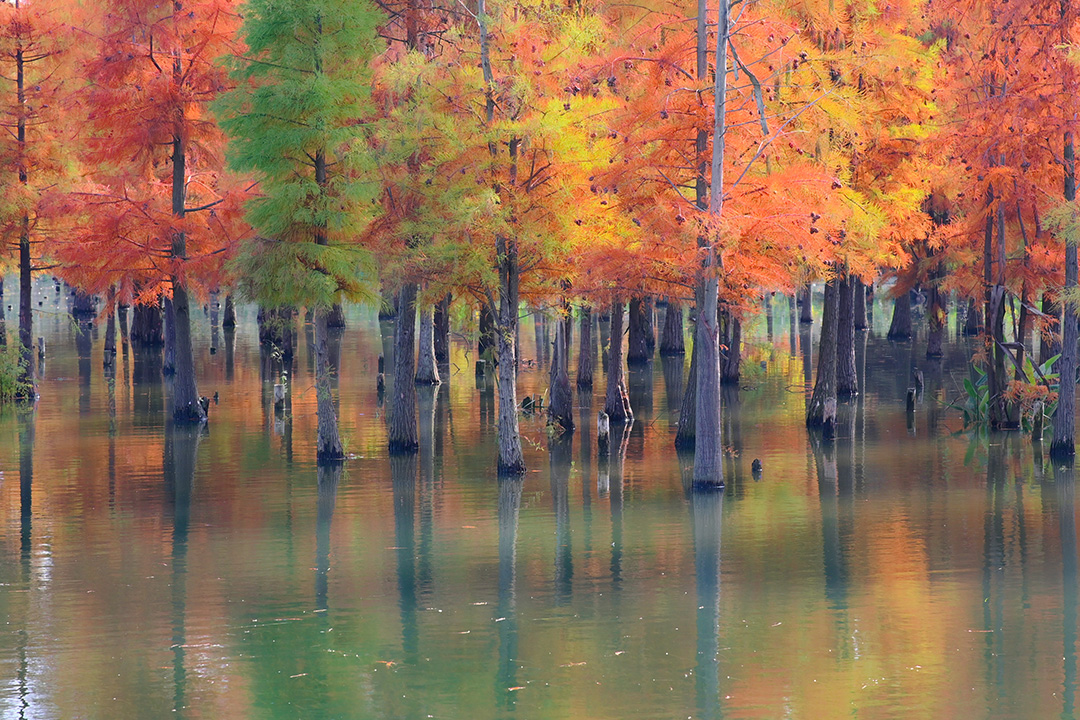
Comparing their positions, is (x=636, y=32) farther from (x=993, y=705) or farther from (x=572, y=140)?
(x=993, y=705)

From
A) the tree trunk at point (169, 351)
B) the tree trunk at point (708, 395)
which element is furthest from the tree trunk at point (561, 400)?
the tree trunk at point (169, 351)

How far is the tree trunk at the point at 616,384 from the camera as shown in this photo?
33094 mm

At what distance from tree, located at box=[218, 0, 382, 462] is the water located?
14.1 feet

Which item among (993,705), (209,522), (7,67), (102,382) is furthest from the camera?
(102,382)

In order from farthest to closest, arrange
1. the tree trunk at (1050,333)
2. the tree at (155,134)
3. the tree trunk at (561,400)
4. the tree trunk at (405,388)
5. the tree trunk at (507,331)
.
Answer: the tree at (155,134) < the tree trunk at (561,400) < the tree trunk at (1050,333) < the tree trunk at (405,388) < the tree trunk at (507,331)

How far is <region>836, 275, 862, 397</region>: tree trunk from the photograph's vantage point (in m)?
38.7

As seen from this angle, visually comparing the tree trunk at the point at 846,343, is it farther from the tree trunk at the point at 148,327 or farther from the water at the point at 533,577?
the tree trunk at the point at 148,327

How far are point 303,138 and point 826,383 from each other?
48.9ft

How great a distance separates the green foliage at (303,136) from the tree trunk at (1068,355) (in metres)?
14.3

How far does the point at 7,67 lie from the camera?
134ft

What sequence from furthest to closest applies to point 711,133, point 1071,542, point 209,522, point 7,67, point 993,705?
point 7,67 → point 711,133 → point 209,522 → point 1071,542 → point 993,705

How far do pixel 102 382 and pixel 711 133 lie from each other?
28.4m

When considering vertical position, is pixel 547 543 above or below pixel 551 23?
below

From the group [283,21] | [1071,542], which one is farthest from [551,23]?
[1071,542]
